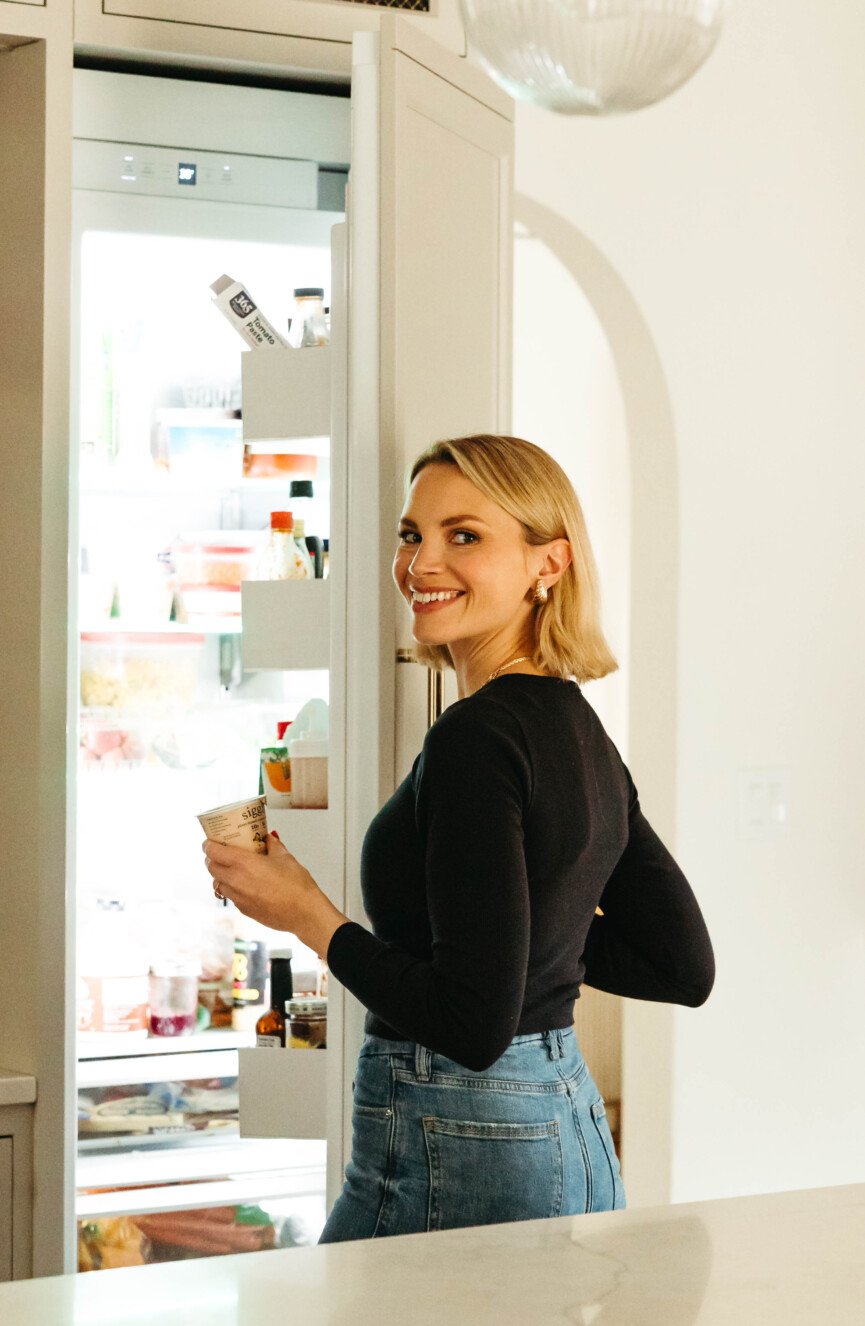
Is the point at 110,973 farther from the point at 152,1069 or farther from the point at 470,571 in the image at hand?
the point at 470,571

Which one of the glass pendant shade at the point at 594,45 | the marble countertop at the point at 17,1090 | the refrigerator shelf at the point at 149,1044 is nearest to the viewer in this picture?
the glass pendant shade at the point at 594,45

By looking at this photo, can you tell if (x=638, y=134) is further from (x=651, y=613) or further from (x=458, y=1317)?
(x=458, y=1317)

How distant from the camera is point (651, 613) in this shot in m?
2.76

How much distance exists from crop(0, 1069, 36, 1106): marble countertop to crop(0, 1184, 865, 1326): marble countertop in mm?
974

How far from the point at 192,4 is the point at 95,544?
0.95 m

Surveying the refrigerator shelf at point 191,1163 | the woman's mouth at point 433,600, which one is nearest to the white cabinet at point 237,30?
the woman's mouth at point 433,600

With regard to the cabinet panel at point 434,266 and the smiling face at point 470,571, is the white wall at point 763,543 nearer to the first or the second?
the cabinet panel at point 434,266

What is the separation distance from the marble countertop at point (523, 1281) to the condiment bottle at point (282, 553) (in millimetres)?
1200

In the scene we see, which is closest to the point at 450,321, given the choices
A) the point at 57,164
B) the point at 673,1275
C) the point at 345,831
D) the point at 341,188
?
the point at 341,188

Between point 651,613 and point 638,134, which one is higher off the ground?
point 638,134

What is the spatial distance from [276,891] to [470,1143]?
32 centimetres

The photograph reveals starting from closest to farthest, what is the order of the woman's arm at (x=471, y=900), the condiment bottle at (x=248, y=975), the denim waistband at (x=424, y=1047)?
the woman's arm at (x=471, y=900) → the denim waistband at (x=424, y=1047) → the condiment bottle at (x=248, y=975)

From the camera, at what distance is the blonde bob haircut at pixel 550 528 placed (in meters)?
1.40

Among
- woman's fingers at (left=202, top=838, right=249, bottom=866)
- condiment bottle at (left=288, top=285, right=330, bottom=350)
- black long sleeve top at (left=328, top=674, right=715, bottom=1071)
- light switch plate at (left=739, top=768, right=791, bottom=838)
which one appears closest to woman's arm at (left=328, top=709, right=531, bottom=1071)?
black long sleeve top at (left=328, top=674, right=715, bottom=1071)
